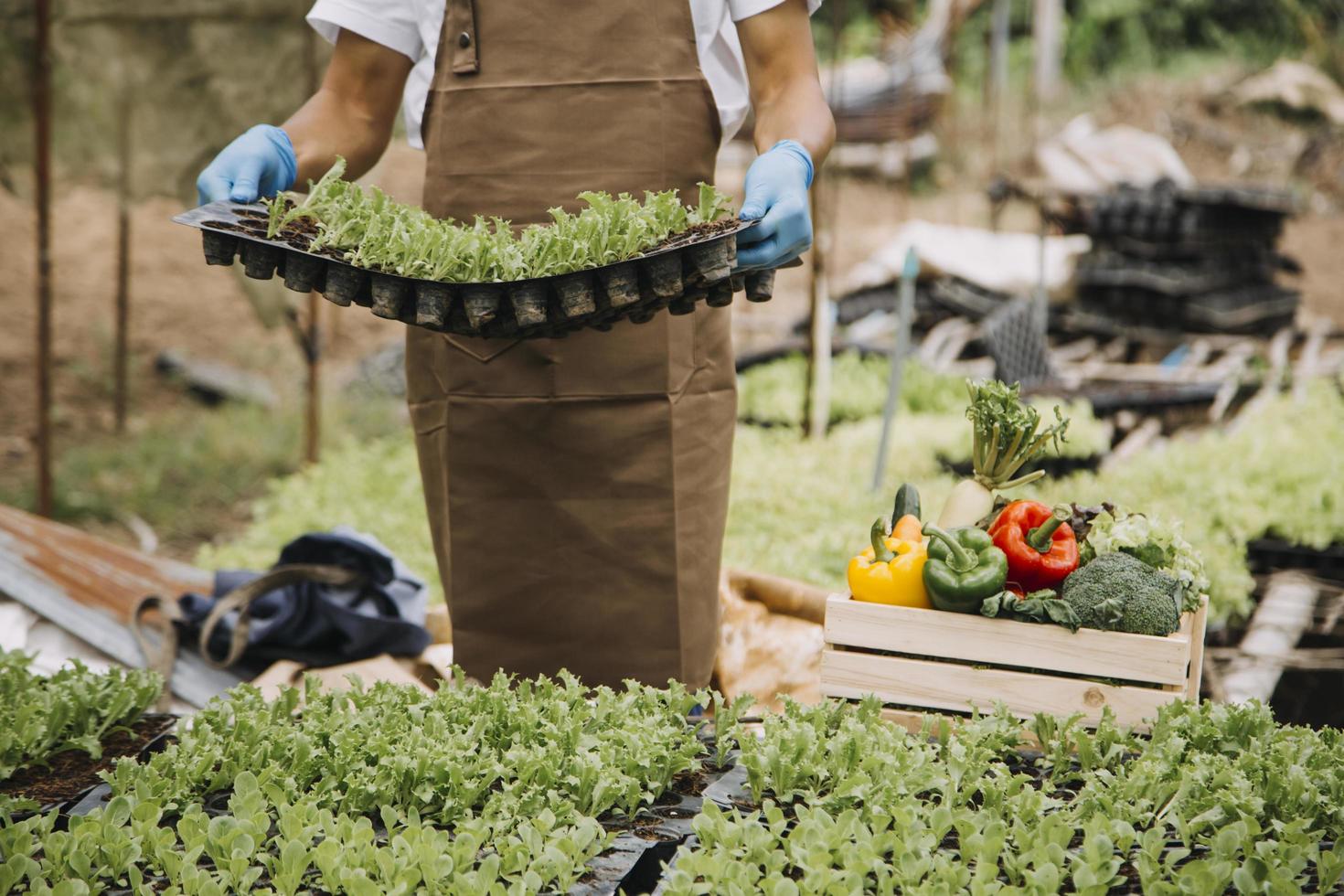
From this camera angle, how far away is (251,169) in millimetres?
2395

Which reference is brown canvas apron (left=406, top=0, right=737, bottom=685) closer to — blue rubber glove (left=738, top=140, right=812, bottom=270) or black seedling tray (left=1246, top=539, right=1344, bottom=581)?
blue rubber glove (left=738, top=140, right=812, bottom=270)

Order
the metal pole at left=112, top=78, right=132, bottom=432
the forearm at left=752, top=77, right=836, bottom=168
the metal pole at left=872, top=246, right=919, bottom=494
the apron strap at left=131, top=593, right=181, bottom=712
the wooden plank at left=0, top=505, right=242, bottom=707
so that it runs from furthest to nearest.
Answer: the metal pole at left=112, top=78, right=132, bottom=432
the metal pole at left=872, top=246, right=919, bottom=494
the wooden plank at left=0, top=505, right=242, bottom=707
the apron strap at left=131, top=593, right=181, bottom=712
the forearm at left=752, top=77, right=836, bottom=168

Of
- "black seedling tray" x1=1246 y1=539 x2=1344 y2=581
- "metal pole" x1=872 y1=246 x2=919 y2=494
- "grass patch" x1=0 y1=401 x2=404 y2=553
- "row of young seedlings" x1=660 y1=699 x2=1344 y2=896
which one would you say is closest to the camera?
"row of young seedlings" x1=660 y1=699 x2=1344 y2=896

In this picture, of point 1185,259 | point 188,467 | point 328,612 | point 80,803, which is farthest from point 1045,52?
point 80,803

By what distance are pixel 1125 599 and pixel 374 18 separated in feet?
6.29

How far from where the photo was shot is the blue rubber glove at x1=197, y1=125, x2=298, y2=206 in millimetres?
2340

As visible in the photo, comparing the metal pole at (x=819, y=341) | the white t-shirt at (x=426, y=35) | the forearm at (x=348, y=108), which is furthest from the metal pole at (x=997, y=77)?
the forearm at (x=348, y=108)

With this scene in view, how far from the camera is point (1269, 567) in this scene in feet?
16.1

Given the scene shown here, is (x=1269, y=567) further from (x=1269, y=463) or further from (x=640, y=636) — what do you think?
(x=640, y=636)

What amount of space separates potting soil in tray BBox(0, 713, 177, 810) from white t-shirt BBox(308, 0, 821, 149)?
139 cm

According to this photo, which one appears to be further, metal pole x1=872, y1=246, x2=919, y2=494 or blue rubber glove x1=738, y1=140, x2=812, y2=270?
metal pole x1=872, y1=246, x2=919, y2=494

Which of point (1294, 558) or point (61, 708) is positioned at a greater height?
point (61, 708)

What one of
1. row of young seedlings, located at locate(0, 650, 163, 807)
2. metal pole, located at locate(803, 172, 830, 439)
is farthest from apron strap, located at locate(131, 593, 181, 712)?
metal pole, located at locate(803, 172, 830, 439)

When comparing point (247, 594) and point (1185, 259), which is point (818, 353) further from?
point (247, 594)
